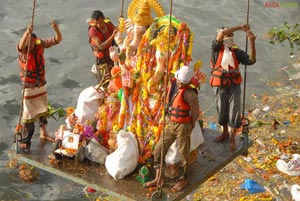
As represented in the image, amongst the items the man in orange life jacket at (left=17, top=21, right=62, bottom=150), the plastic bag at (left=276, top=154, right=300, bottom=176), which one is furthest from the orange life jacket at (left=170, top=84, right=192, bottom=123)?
the plastic bag at (left=276, top=154, right=300, bottom=176)

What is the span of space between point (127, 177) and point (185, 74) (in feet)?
4.55

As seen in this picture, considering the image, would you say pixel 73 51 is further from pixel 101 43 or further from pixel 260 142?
pixel 101 43

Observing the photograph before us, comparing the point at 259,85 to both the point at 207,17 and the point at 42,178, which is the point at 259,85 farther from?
the point at 42,178

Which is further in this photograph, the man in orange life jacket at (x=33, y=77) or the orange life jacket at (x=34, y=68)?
the orange life jacket at (x=34, y=68)

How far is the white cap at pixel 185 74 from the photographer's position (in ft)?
24.0

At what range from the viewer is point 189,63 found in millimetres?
7766

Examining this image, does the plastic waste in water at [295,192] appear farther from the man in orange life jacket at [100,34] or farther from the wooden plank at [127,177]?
the man in orange life jacket at [100,34]

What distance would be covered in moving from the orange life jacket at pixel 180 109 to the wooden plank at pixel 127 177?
732 millimetres

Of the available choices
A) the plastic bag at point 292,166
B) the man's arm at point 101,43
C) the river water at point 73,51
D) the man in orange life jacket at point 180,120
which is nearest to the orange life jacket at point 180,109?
the man in orange life jacket at point 180,120

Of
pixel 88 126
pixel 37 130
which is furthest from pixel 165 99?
pixel 37 130

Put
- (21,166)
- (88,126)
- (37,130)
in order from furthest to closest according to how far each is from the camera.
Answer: (37,130)
(21,166)
(88,126)

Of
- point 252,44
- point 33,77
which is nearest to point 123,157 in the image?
point 33,77

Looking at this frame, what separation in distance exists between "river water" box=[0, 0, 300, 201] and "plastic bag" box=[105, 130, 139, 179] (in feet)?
15.6

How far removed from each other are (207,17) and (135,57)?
12.4 meters
